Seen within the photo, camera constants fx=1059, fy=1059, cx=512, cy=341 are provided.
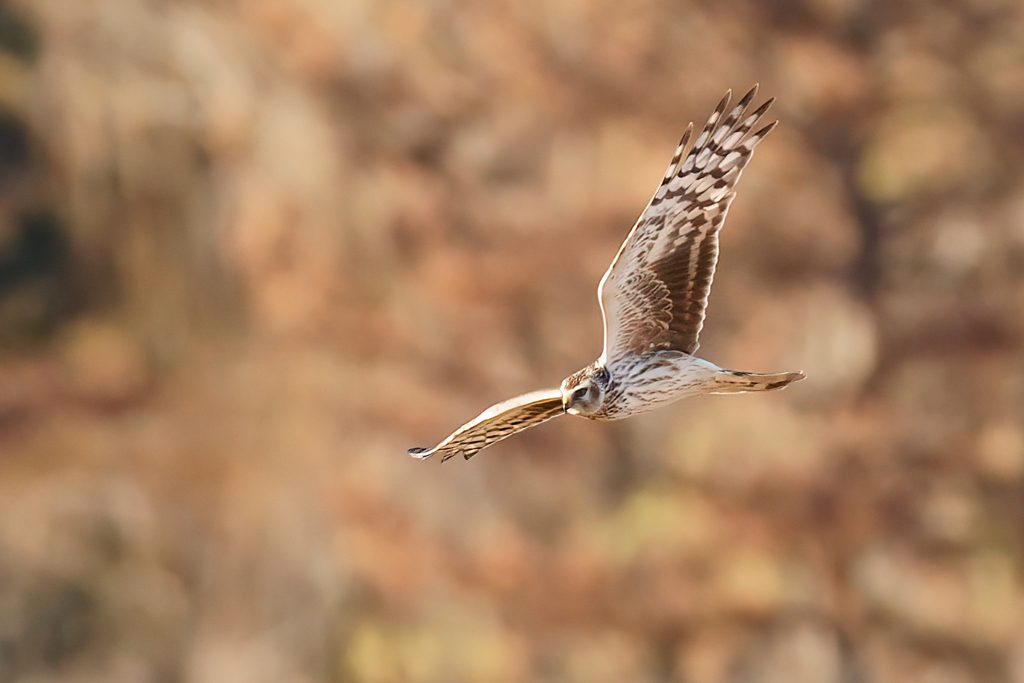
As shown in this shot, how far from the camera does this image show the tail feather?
1.04 m

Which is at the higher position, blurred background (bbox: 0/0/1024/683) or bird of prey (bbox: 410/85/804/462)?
blurred background (bbox: 0/0/1024/683)

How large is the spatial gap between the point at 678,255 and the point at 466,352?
2.25m

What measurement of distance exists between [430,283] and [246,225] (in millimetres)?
604

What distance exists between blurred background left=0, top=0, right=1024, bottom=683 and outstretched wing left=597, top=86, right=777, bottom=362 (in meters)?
2.15

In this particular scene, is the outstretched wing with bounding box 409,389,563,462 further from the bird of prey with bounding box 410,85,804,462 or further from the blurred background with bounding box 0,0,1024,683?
the blurred background with bounding box 0,0,1024,683

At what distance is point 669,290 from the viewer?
1127 millimetres

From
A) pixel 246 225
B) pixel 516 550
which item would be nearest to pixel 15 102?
pixel 246 225

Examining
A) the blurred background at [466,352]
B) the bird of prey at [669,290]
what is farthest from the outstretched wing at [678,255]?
the blurred background at [466,352]

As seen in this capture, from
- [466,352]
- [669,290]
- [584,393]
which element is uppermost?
[466,352]

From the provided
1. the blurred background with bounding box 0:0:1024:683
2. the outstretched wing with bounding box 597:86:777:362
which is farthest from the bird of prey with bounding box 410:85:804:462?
the blurred background with bounding box 0:0:1024:683

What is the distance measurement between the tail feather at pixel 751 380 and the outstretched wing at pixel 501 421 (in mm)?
168

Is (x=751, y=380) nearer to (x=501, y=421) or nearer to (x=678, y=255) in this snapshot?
(x=678, y=255)

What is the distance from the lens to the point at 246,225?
332cm

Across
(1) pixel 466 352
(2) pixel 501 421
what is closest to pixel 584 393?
(2) pixel 501 421
